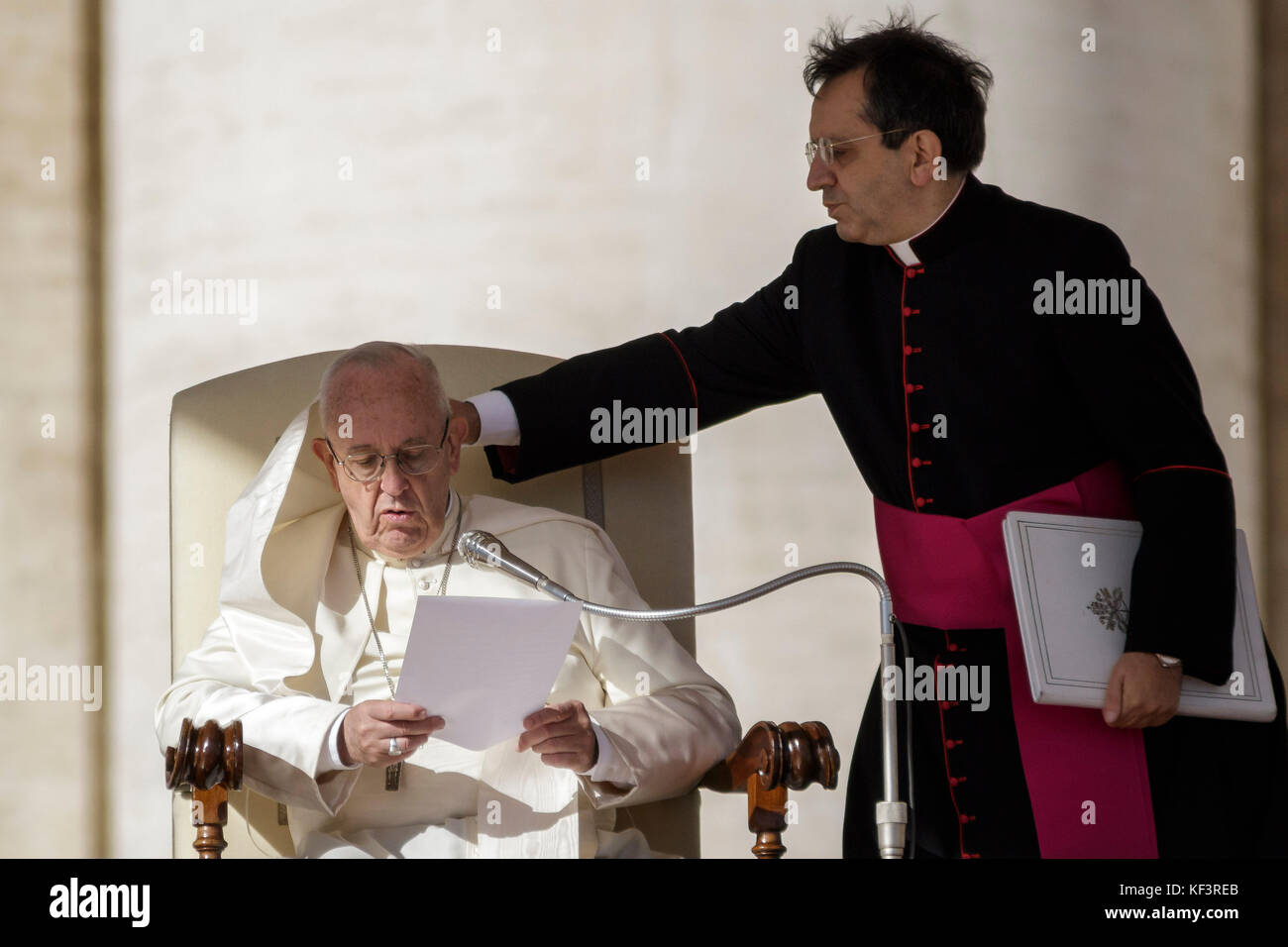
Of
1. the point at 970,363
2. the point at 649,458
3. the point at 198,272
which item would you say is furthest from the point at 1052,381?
the point at 198,272

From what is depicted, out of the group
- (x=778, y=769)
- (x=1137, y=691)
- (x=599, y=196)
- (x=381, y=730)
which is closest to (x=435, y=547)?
(x=381, y=730)

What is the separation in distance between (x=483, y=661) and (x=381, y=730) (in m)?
0.22

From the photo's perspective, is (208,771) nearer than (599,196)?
Yes

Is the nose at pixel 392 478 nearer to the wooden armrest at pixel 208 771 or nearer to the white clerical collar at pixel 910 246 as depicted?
the wooden armrest at pixel 208 771

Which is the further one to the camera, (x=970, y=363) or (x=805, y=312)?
(x=805, y=312)

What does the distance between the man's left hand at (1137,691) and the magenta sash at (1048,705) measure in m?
0.18

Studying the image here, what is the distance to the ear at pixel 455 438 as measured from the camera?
117 inches

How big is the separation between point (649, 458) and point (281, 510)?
0.70 metres

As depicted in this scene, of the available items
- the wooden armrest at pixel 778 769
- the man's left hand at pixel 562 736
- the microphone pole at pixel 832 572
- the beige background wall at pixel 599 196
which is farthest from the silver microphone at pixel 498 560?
the beige background wall at pixel 599 196

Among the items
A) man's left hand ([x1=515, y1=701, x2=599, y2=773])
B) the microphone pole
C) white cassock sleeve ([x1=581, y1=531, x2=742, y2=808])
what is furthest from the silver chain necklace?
the microphone pole

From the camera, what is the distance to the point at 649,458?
3164 mm

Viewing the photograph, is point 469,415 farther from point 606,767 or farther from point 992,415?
point 992,415

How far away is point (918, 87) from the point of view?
291cm
